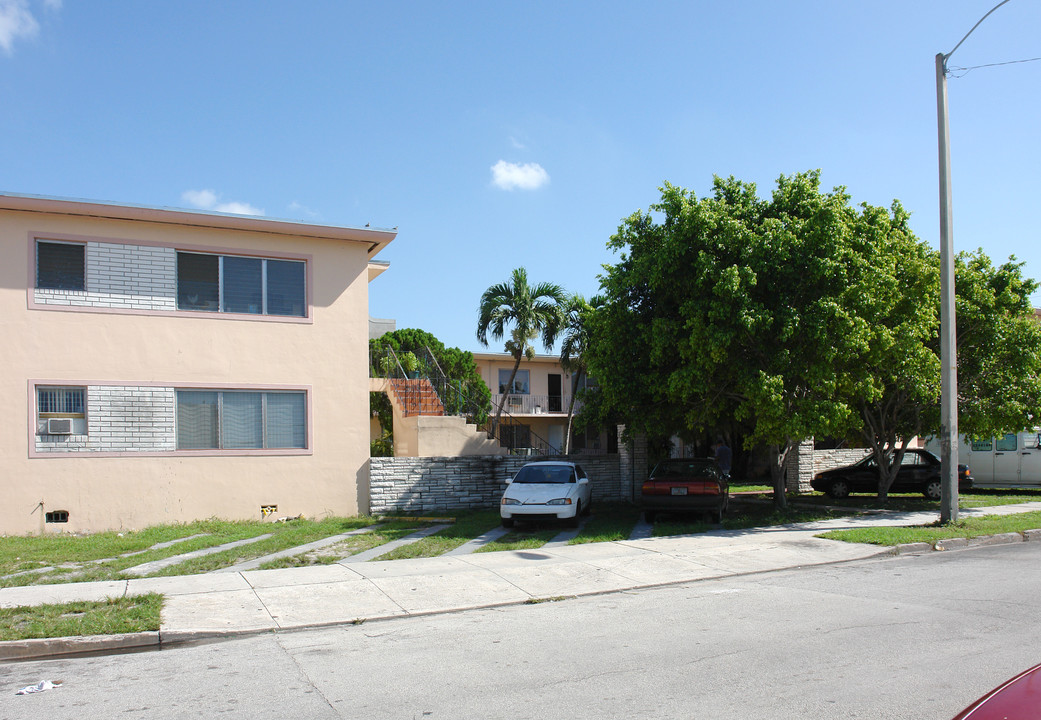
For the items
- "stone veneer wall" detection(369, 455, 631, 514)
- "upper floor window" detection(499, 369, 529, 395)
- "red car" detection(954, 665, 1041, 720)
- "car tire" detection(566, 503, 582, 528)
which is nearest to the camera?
"red car" detection(954, 665, 1041, 720)

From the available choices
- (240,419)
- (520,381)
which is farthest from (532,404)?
(240,419)

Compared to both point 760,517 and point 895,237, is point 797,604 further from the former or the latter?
point 895,237

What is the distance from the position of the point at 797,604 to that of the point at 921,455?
50.5 ft

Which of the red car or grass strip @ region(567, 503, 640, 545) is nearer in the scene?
the red car

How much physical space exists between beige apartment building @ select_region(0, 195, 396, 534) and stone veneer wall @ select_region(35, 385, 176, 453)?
1.1 inches

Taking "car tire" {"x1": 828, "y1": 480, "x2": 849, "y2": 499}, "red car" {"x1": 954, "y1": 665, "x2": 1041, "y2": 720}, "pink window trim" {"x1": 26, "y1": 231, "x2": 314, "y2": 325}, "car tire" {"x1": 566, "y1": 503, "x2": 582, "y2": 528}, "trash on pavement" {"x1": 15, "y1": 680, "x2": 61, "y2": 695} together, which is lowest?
"car tire" {"x1": 828, "y1": 480, "x2": 849, "y2": 499}

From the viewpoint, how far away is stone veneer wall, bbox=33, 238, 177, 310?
15.7 metres

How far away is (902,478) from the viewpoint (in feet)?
71.3

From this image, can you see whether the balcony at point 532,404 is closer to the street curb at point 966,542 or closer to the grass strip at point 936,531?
the grass strip at point 936,531

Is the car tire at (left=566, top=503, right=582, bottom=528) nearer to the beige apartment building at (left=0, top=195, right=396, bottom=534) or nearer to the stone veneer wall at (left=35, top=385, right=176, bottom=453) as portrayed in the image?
the beige apartment building at (left=0, top=195, right=396, bottom=534)

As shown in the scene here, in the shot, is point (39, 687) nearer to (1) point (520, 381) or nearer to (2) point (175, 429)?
(2) point (175, 429)

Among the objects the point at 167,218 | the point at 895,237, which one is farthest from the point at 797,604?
the point at 167,218

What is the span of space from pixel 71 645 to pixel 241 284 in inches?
421

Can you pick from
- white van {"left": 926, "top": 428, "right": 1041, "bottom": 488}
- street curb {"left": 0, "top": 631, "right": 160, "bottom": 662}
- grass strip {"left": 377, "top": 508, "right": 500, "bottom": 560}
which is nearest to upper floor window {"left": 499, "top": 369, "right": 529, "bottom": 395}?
grass strip {"left": 377, "top": 508, "right": 500, "bottom": 560}
